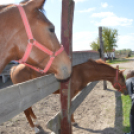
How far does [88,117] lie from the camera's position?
11.5 feet

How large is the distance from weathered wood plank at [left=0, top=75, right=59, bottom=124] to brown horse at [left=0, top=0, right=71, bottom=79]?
12.2 inches

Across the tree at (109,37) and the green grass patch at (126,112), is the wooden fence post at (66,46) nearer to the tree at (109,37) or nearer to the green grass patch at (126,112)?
the green grass patch at (126,112)

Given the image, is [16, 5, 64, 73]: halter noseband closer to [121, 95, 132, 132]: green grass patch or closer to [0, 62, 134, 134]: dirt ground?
[0, 62, 134, 134]: dirt ground

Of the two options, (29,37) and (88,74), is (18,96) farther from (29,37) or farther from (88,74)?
(88,74)

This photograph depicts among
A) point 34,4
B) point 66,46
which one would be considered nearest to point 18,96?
point 66,46

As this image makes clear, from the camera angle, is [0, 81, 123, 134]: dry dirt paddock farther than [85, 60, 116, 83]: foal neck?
No

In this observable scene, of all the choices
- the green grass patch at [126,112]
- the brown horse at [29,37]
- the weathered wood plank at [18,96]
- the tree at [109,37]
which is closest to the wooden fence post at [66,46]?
the brown horse at [29,37]

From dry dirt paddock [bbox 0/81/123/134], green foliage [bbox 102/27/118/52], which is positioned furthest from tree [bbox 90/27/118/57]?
dry dirt paddock [bbox 0/81/123/134]

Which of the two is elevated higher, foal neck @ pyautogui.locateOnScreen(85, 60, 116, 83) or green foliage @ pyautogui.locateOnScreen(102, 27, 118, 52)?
green foliage @ pyautogui.locateOnScreen(102, 27, 118, 52)

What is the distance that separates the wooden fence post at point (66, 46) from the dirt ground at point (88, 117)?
1.49 meters

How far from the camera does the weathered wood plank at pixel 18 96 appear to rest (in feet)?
3.31

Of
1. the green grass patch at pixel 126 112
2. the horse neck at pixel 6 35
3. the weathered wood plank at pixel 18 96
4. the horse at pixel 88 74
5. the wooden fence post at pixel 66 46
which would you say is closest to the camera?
the weathered wood plank at pixel 18 96

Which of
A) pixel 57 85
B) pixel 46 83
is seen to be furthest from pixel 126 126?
pixel 46 83

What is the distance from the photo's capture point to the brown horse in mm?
1308
